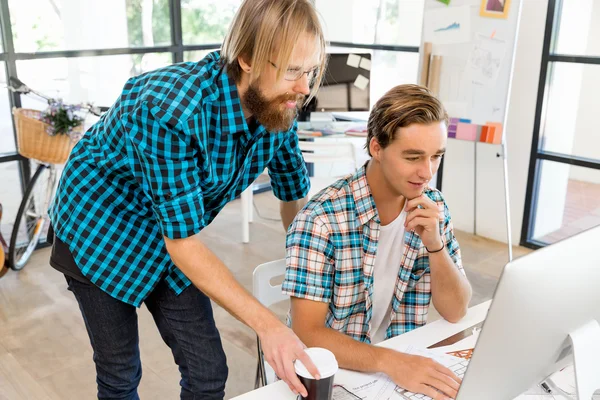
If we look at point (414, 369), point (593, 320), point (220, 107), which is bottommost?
point (414, 369)

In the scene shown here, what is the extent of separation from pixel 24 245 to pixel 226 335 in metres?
1.50

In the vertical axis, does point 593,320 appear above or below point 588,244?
below

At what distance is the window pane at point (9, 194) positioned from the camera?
3730 millimetres

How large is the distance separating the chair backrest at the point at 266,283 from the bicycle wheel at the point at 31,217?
222cm

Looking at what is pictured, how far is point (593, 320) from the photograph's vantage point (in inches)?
39.5

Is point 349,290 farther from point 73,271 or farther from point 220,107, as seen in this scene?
point 73,271

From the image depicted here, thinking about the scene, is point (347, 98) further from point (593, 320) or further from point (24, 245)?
point (593, 320)

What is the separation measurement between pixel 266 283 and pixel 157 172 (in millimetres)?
492

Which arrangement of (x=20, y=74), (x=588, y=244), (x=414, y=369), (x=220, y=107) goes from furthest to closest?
(x=20, y=74)
(x=220, y=107)
(x=414, y=369)
(x=588, y=244)

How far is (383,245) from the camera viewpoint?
1.56 meters

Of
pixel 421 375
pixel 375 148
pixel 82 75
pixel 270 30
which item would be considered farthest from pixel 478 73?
pixel 421 375

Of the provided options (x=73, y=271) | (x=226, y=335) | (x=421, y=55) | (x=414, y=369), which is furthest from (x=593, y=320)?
(x=421, y=55)

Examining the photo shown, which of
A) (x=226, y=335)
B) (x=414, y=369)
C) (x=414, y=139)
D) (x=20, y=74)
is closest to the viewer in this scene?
(x=414, y=369)

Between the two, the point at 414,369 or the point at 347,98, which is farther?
the point at 347,98
